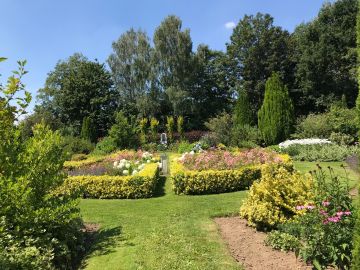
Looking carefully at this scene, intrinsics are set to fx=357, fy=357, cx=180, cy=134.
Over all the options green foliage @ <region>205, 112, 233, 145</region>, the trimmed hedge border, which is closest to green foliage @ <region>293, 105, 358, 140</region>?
green foliage @ <region>205, 112, 233, 145</region>

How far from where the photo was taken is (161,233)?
6176 millimetres

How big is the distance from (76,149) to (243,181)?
14957 mm

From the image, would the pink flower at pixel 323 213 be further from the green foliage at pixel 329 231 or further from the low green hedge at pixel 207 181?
the low green hedge at pixel 207 181

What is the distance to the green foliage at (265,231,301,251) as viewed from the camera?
4989mm

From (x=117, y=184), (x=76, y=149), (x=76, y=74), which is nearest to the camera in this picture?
(x=117, y=184)

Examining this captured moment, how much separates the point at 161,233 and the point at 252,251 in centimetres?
168

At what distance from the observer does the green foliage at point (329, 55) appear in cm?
2619

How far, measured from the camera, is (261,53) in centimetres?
3136

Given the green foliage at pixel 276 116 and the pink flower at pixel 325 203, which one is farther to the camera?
the green foliage at pixel 276 116

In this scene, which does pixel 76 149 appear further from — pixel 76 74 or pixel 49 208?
pixel 49 208

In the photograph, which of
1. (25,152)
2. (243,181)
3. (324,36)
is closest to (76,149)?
(243,181)

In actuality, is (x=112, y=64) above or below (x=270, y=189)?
above

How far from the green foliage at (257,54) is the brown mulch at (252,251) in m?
24.6

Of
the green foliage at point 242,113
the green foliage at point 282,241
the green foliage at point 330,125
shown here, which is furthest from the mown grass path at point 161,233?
the green foliage at point 242,113
